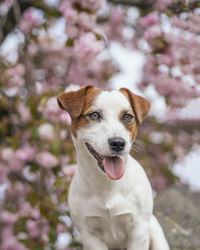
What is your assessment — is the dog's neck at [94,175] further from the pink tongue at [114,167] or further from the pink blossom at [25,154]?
the pink blossom at [25,154]

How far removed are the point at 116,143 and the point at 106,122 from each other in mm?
164

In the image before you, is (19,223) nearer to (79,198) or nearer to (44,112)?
(44,112)

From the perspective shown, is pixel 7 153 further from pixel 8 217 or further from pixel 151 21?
pixel 151 21

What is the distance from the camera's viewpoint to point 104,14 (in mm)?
5012

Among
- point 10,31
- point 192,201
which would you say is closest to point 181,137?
point 192,201

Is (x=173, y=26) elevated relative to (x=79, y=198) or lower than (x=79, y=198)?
elevated

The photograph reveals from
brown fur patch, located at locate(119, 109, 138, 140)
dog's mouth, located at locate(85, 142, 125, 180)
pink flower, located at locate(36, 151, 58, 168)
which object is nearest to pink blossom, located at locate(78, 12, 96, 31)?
pink flower, located at locate(36, 151, 58, 168)

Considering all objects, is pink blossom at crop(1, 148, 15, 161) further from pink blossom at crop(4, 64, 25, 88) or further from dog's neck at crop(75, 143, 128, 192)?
dog's neck at crop(75, 143, 128, 192)

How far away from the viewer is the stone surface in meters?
2.82

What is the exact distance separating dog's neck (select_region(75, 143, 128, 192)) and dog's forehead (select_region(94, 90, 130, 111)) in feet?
0.92

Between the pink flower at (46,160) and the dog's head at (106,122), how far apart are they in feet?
3.96

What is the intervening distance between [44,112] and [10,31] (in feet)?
5.71

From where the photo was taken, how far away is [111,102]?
6.54 ft

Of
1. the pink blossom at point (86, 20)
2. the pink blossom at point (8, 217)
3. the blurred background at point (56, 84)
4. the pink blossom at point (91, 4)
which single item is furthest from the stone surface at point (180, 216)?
the pink blossom at point (91, 4)
